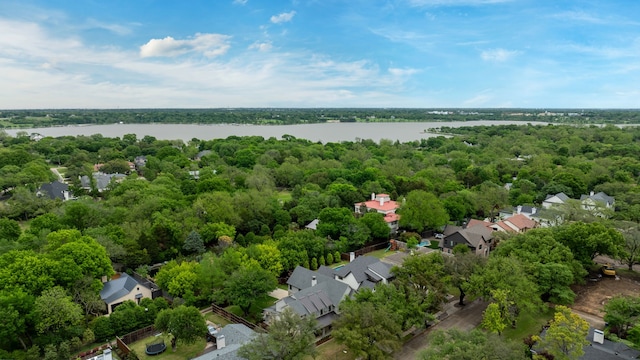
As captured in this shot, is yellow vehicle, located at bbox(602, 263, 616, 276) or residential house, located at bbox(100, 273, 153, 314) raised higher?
residential house, located at bbox(100, 273, 153, 314)

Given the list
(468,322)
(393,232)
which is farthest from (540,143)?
(468,322)

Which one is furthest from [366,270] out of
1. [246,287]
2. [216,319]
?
[216,319]

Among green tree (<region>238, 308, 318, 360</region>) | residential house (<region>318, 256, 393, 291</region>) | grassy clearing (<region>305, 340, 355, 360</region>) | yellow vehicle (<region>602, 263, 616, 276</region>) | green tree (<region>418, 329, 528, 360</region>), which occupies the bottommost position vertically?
grassy clearing (<region>305, 340, 355, 360</region>)

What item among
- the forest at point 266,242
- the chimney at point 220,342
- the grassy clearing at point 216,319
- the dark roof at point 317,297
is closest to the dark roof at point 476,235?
the forest at point 266,242

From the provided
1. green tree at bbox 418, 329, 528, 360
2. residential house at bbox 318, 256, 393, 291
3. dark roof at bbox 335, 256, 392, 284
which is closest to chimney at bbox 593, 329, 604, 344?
green tree at bbox 418, 329, 528, 360

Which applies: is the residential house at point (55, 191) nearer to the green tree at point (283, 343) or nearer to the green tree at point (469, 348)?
the green tree at point (283, 343)

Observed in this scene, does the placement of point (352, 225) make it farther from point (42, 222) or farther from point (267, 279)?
point (42, 222)

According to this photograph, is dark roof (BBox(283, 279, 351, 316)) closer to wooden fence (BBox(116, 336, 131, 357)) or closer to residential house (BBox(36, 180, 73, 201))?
wooden fence (BBox(116, 336, 131, 357))
